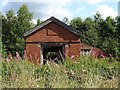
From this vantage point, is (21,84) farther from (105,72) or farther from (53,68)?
(105,72)

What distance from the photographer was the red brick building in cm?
2366

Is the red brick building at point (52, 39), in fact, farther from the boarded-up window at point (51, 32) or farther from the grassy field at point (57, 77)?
the grassy field at point (57, 77)

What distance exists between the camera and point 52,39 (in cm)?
2431

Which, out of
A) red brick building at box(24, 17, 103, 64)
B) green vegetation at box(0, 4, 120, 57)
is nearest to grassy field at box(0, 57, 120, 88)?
red brick building at box(24, 17, 103, 64)

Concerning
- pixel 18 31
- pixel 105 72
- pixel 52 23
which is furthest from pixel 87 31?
pixel 105 72

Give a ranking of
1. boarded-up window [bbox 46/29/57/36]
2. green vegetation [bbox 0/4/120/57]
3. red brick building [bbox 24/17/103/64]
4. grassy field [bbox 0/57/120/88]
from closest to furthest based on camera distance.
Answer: grassy field [bbox 0/57/120/88] → red brick building [bbox 24/17/103/64] → boarded-up window [bbox 46/29/57/36] → green vegetation [bbox 0/4/120/57]

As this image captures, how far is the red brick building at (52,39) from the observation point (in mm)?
23656

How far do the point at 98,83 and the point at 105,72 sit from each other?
0.86m

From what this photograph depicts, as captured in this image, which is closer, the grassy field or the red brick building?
the grassy field

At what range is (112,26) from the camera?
60.8 metres

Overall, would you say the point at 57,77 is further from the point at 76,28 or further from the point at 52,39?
the point at 76,28

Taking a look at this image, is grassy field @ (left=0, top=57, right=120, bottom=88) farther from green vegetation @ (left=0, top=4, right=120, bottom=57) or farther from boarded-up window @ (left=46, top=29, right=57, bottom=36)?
green vegetation @ (left=0, top=4, right=120, bottom=57)

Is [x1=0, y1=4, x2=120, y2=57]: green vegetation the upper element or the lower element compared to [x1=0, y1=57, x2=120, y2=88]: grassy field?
upper

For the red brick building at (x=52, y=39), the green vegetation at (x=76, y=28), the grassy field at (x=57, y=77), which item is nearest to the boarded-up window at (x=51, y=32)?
the red brick building at (x=52, y=39)
